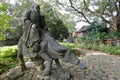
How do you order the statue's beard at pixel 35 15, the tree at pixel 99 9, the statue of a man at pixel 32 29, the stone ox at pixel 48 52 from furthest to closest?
the tree at pixel 99 9 < the statue's beard at pixel 35 15 < the statue of a man at pixel 32 29 < the stone ox at pixel 48 52

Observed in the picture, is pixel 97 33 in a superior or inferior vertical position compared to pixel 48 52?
inferior

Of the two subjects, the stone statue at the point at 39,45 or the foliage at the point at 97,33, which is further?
the foliage at the point at 97,33

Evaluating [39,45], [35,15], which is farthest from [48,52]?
[35,15]

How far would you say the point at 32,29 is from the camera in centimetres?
464

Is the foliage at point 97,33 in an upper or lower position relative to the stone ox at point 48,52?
lower

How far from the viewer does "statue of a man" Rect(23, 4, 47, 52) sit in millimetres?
4655

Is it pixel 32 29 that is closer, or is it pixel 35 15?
pixel 32 29

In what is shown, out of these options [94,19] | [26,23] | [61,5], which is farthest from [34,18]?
[94,19]

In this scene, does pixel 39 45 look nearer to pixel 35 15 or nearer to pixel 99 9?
pixel 35 15

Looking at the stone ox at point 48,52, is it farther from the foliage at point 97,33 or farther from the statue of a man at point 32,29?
the foliage at point 97,33

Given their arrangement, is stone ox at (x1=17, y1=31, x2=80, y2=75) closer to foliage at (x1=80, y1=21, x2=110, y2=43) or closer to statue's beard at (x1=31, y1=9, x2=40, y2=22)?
statue's beard at (x1=31, y1=9, x2=40, y2=22)

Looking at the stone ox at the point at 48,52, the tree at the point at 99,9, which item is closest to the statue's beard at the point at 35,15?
the stone ox at the point at 48,52

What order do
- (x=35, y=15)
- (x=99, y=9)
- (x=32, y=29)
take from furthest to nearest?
(x=99, y=9)
(x=35, y=15)
(x=32, y=29)

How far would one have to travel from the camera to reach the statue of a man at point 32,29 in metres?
4.66
